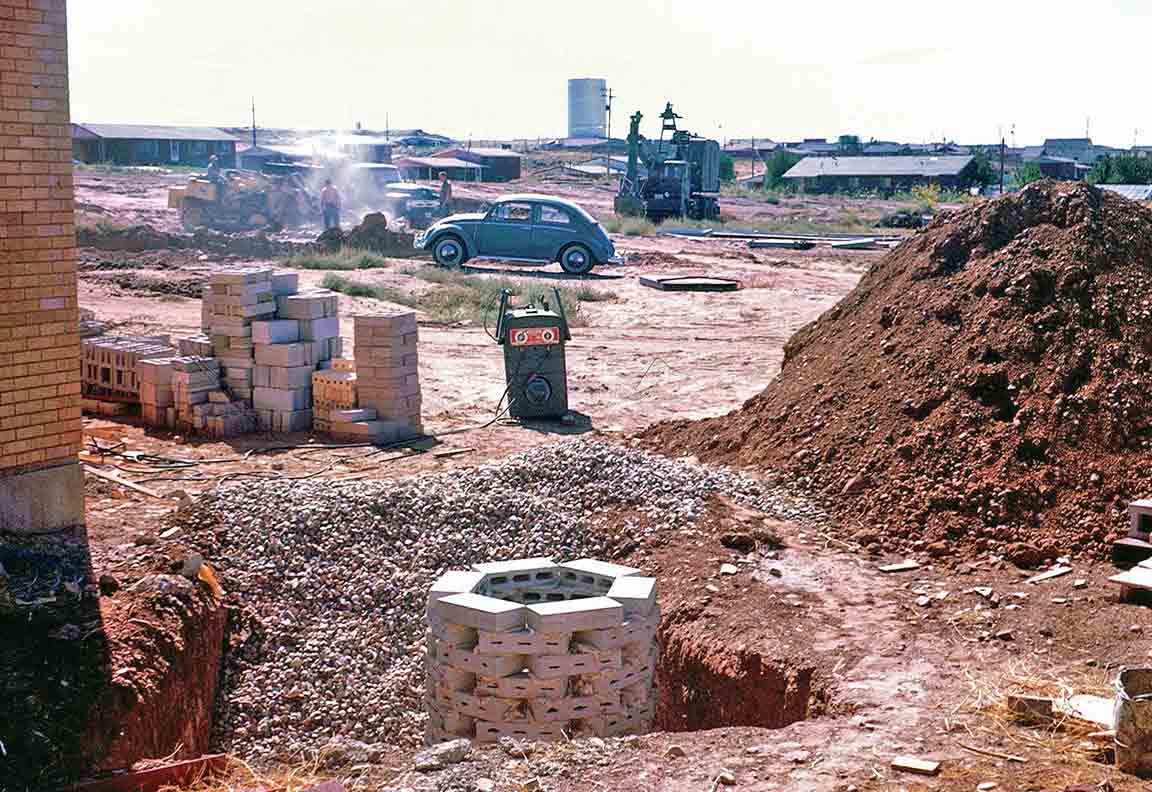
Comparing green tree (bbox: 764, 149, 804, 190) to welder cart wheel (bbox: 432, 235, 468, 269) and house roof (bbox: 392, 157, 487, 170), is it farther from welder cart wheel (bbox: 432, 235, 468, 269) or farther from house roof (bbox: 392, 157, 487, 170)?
welder cart wheel (bbox: 432, 235, 468, 269)

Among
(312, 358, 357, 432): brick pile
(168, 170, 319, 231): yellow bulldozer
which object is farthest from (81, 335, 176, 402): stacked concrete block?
(168, 170, 319, 231): yellow bulldozer

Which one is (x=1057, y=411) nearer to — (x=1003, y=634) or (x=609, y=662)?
(x=1003, y=634)

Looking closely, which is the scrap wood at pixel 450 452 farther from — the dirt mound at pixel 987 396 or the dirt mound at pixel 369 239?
the dirt mound at pixel 369 239

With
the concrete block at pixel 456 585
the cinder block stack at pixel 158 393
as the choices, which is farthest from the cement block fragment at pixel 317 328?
the concrete block at pixel 456 585

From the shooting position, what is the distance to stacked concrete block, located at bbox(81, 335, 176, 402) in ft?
42.7

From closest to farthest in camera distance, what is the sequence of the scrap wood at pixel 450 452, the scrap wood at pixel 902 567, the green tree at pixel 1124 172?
the scrap wood at pixel 902 567
the scrap wood at pixel 450 452
the green tree at pixel 1124 172

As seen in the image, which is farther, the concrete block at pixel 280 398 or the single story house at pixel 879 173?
the single story house at pixel 879 173

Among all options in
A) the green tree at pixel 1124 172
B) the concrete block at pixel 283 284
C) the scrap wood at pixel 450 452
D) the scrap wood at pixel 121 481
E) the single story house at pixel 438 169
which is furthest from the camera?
the single story house at pixel 438 169

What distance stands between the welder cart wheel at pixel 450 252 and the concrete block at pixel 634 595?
65.4 feet

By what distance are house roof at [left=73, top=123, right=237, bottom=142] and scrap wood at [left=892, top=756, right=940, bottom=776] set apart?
260 feet

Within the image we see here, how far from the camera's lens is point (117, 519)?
31.9ft

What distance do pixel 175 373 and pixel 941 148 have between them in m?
111

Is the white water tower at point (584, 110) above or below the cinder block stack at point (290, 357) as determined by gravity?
above

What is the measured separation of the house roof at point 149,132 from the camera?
78.9 metres
